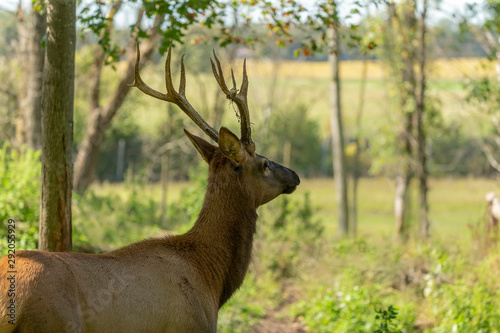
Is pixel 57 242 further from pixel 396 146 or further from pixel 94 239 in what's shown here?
pixel 396 146

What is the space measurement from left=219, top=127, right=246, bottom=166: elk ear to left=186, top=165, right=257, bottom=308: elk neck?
17 centimetres

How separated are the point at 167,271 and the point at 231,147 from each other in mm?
1227

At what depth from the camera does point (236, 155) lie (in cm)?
540

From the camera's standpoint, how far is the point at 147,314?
14.1 feet

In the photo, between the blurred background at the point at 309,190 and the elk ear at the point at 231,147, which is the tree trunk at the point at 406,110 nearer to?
the blurred background at the point at 309,190

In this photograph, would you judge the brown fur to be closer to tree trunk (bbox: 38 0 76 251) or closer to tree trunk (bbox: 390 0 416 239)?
tree trunk (bbox: 38 0 76 251)

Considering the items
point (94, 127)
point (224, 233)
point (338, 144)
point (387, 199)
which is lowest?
point (387, 199)

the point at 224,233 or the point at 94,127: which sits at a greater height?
the point at 94,127

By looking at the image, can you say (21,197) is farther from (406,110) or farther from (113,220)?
(406,110)

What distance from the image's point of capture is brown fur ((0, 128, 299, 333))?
12.4ft

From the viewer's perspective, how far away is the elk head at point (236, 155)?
5.39m

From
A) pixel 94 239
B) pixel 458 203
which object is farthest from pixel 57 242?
pixel 458 203

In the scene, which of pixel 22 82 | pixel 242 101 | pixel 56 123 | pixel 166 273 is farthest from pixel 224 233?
pixel 22 82

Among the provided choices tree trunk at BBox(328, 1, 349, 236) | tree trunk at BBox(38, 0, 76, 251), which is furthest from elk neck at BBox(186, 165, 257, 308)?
tree trunk at BBox(328, 1, 349, 236)
